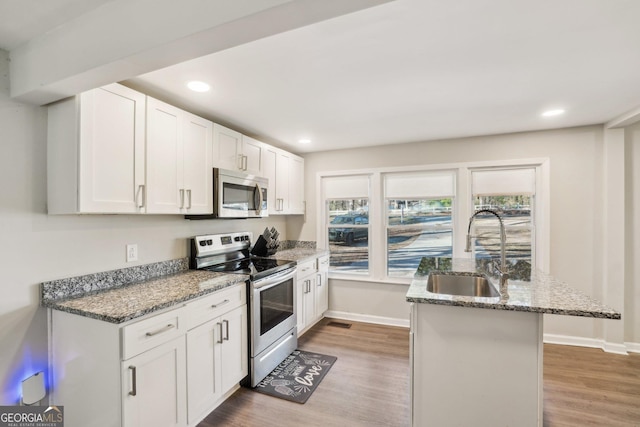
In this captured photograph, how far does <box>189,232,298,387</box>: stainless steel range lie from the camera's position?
2396mm

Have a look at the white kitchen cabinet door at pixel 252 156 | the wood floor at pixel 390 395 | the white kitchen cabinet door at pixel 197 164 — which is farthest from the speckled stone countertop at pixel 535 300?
the white kitchen cabinet door at pixel 252 156

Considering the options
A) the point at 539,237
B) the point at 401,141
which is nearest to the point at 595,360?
the point at 539,237

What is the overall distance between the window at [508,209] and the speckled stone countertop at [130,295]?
115 inches

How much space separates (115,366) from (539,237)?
4.04 metres

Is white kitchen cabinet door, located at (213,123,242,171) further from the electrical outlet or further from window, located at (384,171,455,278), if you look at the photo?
window, located at (384,171,455,278)

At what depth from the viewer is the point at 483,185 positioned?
351 centimetres

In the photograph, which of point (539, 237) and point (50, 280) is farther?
point (539, 237)

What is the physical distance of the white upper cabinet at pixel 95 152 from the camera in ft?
5.37

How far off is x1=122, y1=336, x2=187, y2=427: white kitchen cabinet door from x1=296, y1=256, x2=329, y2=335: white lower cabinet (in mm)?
1545

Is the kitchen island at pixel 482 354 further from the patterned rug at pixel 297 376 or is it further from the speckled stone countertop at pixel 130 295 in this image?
the speckled stone countertop at pixel 130 295

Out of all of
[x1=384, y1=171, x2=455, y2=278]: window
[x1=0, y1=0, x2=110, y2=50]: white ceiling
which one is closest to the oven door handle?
[x1=384, y1=171, x2=455, y2=278]: window

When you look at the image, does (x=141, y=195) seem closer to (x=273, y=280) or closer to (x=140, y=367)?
(x=140, y=367)

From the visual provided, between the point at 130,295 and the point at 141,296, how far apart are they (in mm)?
87

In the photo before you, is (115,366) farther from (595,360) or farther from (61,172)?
(595,360)
